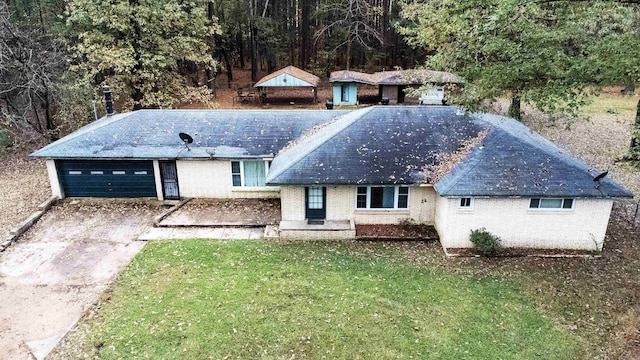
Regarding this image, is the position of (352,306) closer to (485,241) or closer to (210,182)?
(485,241)

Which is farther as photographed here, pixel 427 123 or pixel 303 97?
pixel 303 97

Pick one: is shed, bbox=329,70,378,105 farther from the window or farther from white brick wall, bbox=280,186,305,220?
the window

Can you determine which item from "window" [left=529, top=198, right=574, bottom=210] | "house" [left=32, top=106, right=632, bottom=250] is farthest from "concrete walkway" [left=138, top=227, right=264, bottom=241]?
"window" [left=529, top=198, right=574, bottom=210]

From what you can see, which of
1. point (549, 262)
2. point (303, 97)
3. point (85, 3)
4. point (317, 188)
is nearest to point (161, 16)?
point (85, 3)

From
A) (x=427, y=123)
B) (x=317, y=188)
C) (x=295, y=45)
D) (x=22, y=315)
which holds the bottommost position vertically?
(x=22, y=315)

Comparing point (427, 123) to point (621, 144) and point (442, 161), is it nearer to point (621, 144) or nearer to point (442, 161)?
point (442, 161)
